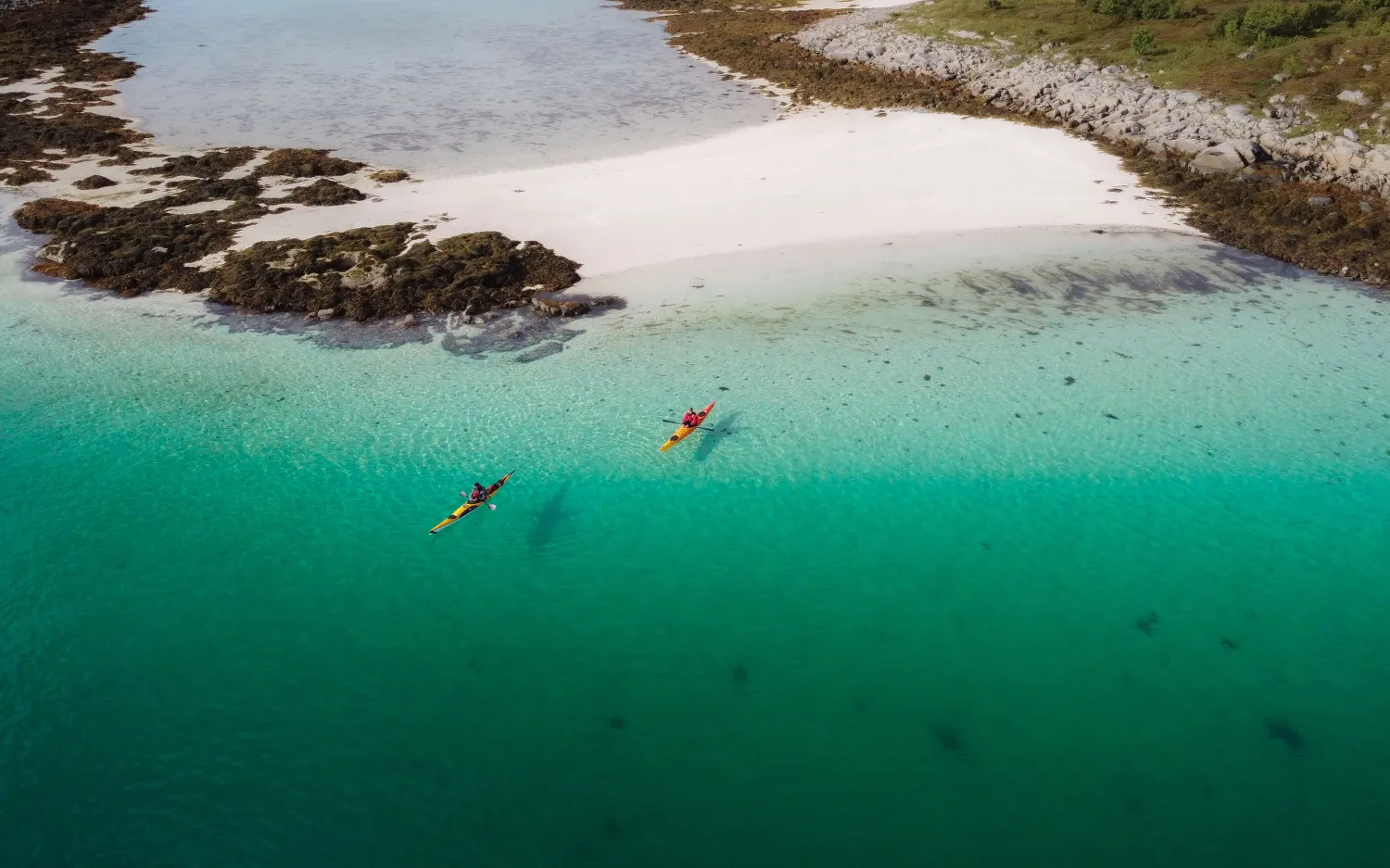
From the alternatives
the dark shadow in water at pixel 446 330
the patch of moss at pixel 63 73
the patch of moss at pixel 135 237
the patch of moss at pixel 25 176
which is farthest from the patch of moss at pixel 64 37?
the dark shadow in water at pixel 446 330

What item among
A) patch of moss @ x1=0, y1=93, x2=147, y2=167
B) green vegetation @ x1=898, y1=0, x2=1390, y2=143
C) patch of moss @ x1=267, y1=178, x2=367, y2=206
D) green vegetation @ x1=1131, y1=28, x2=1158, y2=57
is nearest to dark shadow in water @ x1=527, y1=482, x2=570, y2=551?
patch of moss @ x1=267, y1=178, x2=367, y2=206

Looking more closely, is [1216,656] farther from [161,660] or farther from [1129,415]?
[161,660]

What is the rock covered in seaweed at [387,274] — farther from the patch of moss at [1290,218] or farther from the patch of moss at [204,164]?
the patch of moss at [1290,218]

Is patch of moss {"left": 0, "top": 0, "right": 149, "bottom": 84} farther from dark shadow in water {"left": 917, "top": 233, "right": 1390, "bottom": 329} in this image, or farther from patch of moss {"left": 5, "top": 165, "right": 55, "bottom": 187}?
dark shadow in water {"left": 917, "top": 233, "right": 1390, "bottom": 329}

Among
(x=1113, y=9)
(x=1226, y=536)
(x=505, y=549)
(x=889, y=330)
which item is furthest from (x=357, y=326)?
(x=1113, y=9)

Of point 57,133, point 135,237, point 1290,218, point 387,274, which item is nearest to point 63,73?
point 57,133
